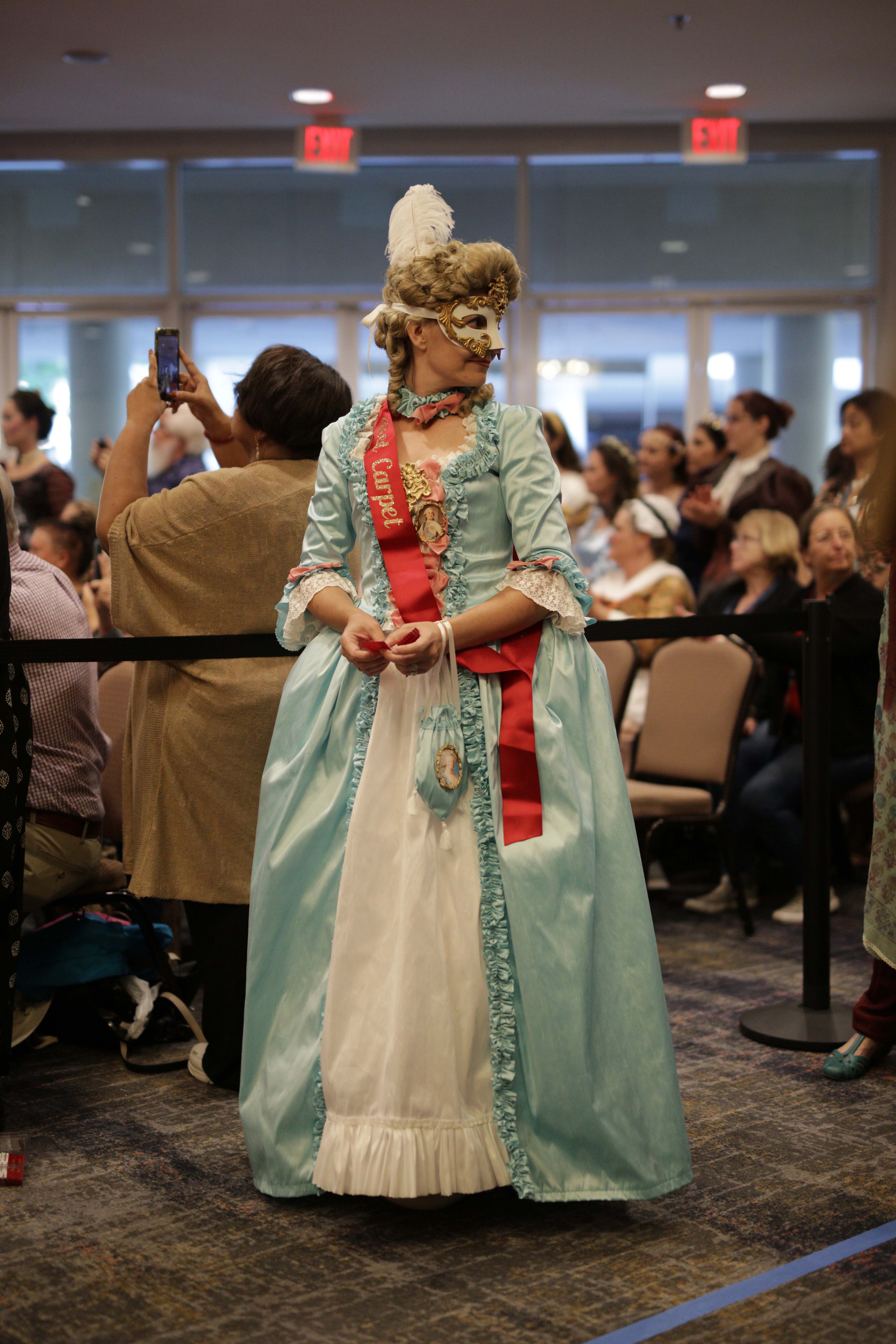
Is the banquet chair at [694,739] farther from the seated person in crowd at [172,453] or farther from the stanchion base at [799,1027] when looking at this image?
the seated person in crowd at [172,453]

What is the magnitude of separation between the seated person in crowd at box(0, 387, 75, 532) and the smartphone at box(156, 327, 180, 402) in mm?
3374

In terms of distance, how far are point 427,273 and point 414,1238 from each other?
149cm

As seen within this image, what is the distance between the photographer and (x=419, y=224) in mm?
2258

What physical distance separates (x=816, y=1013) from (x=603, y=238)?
260 inches

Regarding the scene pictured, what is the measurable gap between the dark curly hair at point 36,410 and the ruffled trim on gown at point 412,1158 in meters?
4.78

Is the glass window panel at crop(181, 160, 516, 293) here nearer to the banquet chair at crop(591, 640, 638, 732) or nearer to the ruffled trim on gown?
the banquet chair at crop(591, 640, 638, 732)

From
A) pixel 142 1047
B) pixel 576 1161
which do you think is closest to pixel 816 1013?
pixel 576 1161

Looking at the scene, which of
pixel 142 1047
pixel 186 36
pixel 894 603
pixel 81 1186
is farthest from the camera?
pixel 186 36

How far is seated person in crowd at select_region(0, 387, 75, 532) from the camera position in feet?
19.9

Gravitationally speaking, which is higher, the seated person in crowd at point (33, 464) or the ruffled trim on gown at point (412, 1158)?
the seated person in crowd at point (33, 464)

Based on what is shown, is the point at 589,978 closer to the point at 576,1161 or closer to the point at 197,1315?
the point at 576,1161

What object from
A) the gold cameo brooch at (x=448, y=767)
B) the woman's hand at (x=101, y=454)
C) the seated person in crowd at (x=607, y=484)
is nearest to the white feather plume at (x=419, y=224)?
the gold cameo brooch at (x=448, y=767)

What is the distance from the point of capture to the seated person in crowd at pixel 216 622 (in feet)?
8.77

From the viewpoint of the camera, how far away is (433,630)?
209 centimetres
